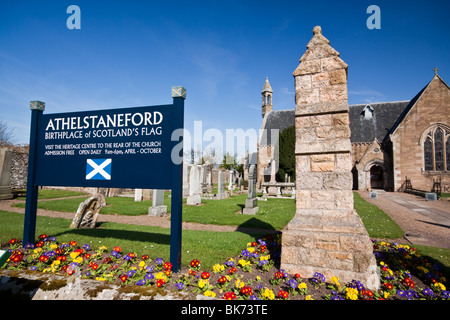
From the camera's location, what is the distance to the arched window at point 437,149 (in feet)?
79.3

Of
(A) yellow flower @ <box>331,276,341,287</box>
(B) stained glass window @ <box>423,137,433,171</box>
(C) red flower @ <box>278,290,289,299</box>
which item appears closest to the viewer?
(C) red flower @ <box>278,290,289,299</box>

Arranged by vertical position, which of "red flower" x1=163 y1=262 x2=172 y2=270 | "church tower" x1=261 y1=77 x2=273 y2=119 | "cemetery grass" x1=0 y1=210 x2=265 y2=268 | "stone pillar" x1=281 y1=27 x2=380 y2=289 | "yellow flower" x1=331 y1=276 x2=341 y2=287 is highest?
"church tower" x1=261 y1=77 x2=273 y2=119

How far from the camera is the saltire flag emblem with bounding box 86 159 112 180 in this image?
4480 mm

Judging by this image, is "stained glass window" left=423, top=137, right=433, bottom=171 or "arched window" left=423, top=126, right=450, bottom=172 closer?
"arched window" left=423, top=126, right=450, bottom=172

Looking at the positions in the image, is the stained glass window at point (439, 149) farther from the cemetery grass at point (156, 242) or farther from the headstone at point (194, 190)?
the cemetery grass at point (156, 242)

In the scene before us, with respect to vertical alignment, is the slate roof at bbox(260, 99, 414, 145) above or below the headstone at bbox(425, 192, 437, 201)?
above

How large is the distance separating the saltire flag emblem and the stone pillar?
10.7ft

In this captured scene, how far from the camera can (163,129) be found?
4.12 meters

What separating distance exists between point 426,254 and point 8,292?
258 inches

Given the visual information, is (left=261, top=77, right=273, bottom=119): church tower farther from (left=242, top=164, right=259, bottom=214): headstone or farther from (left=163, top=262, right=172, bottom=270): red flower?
(left=163, top=262, right=172, bottom=270): red flower

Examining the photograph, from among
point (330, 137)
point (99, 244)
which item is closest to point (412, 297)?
point (330, 137)

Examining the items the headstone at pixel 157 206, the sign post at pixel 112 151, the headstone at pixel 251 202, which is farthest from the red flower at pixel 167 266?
the headstone at pixel 251 202

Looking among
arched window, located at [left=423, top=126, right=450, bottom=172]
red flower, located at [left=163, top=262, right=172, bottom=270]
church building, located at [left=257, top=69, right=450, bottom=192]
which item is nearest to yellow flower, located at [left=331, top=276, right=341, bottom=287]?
red flower, located at [left=163, top=262, right=172, bottom=270]
